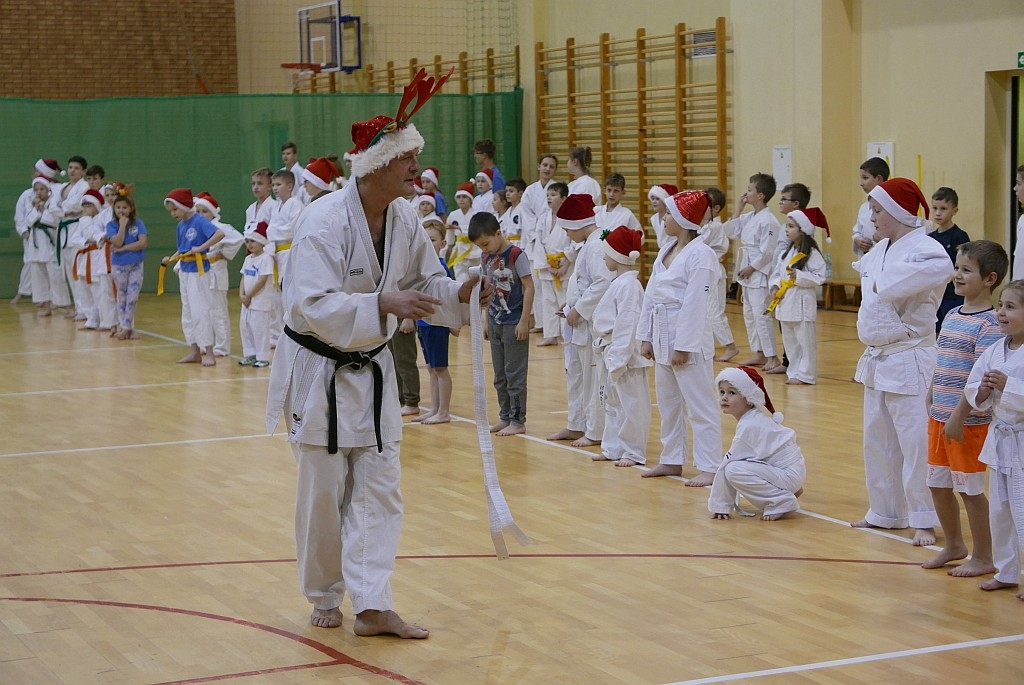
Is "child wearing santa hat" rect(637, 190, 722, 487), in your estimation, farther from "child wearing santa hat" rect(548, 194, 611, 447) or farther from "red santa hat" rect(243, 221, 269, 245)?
"red santa hat" rect(243, 221, 269, 245)

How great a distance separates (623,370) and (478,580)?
2423 mm

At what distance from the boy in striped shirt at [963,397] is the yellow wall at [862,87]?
9.16 meters

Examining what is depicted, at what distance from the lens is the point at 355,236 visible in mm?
4641

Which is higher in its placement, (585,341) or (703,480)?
(585,341)

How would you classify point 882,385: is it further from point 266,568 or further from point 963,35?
point 963,35

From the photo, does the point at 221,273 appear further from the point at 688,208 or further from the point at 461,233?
the point at 688,208

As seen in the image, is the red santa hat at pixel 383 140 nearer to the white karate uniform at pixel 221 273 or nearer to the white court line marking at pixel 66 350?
the white karate uniform at pixel 221 273

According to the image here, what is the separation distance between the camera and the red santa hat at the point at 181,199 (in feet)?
40.1

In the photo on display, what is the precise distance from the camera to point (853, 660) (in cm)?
441

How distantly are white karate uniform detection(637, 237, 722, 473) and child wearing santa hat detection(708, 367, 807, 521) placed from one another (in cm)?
58

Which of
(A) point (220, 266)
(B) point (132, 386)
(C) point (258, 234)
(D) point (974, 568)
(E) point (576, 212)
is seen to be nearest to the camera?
(D) point (974, 568)

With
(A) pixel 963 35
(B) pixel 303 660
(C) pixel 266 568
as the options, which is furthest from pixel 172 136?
(B) pixel 303 660

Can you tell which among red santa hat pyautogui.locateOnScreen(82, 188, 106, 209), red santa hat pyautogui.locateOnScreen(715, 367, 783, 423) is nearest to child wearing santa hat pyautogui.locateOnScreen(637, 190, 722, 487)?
red santa hat pyautogui.locateOnScreen(715, 367, 783, 423)

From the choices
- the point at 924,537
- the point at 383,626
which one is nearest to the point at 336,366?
the point at 383,626
